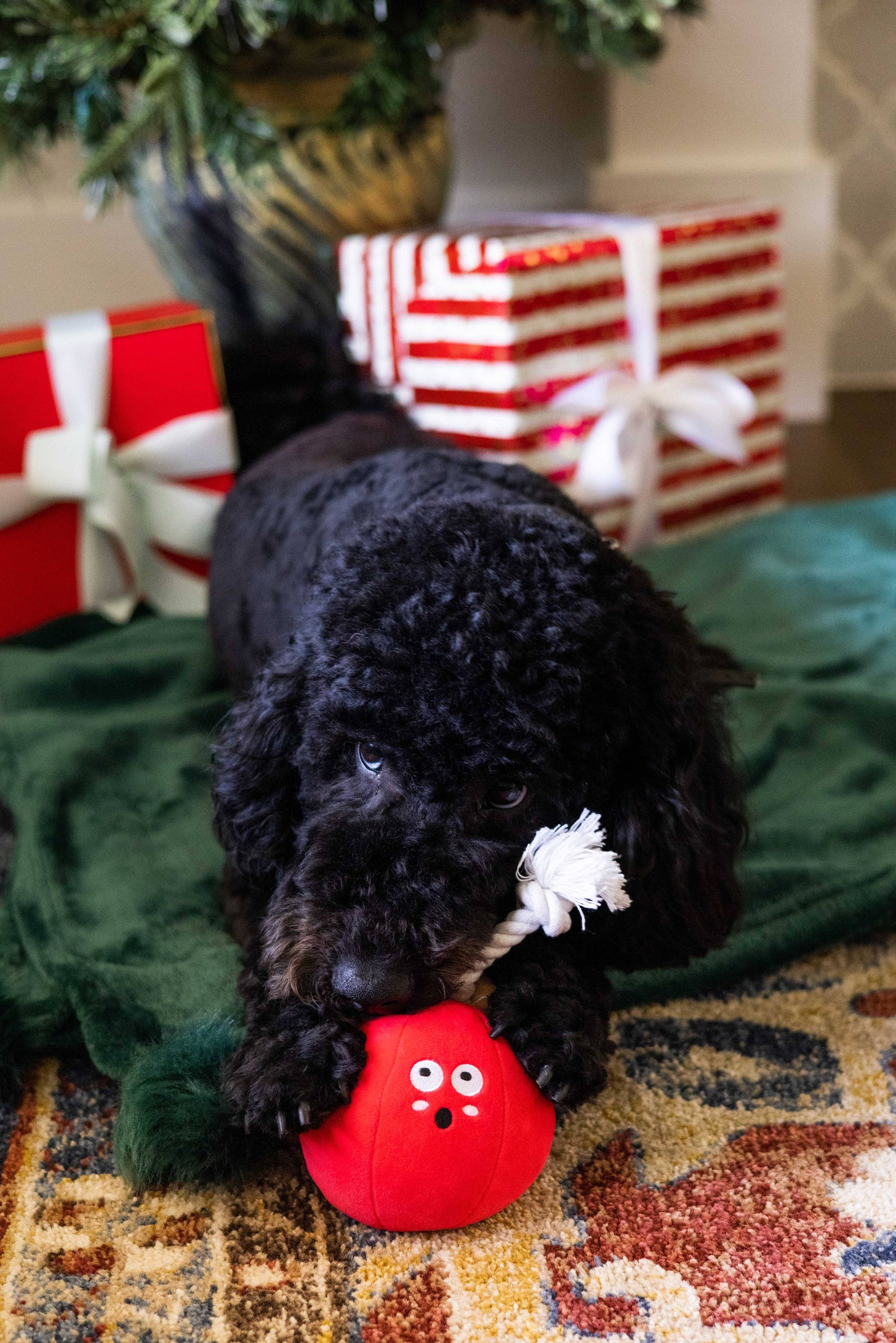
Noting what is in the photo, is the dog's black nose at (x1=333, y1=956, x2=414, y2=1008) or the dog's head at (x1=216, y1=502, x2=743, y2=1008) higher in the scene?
the dog's head at (x1=216, y1=502, x2=743, y2=1008)

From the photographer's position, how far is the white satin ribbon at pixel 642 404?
191cm

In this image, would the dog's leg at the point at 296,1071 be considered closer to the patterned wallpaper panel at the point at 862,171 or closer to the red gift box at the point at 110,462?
the red gift box at the point at 110,462

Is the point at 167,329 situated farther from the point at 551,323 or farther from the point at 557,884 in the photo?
the point at 557,884

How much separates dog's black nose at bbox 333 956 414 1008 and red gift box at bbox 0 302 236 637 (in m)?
1.16

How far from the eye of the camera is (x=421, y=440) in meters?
1.68

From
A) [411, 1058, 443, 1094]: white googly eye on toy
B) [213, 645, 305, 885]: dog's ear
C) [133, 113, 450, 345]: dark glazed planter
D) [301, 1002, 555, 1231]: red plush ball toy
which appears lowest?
[301, 1002, 555, 1231]: red plush ball toy

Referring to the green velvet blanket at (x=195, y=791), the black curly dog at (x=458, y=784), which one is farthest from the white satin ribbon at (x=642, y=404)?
the black curly dog at (x=458, y=784)

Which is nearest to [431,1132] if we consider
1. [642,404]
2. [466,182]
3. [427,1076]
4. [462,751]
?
[427,1076]

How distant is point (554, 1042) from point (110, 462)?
126 centimetres

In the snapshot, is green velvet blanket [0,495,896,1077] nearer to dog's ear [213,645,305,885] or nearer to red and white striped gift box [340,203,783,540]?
dog's ear [213,645,305,885]

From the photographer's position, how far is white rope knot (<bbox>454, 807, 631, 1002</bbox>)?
31.8 inches

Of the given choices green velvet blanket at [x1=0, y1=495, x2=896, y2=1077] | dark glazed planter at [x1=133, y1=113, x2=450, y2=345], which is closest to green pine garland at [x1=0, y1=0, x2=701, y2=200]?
dark glazed planter at [x1=133, y1=113, x2=450, y2=345]

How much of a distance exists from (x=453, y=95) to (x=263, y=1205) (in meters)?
3.06

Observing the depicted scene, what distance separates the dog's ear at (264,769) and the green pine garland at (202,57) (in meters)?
1.22
